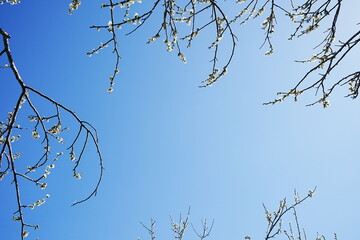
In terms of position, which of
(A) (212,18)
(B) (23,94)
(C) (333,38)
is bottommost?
(B) (23,94)

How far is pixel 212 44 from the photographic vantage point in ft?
12.6

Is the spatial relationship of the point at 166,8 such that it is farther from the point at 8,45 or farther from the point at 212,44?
the point at 8,45

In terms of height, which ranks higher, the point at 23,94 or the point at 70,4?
the point at 70,4

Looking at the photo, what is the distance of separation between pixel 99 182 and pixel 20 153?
5.40 ft

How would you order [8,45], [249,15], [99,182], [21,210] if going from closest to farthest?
[8,45], [21,210], [99,182], [249,15]

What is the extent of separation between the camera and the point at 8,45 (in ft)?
7.00

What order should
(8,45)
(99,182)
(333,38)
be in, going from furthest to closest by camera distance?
(333,38), (99,182), (8,45)

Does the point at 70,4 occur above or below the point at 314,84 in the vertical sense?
above

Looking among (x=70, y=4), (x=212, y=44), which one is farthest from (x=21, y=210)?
(x=212, y=44)

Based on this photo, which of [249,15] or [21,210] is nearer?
[21,210]

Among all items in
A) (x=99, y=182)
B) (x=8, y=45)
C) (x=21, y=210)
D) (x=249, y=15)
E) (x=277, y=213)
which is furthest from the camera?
(x=277, y=213)

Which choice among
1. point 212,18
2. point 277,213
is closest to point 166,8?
point 212,18

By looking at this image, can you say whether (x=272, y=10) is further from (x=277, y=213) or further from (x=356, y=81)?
(x=277, y=213)

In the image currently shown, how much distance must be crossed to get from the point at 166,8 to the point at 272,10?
1615mm
